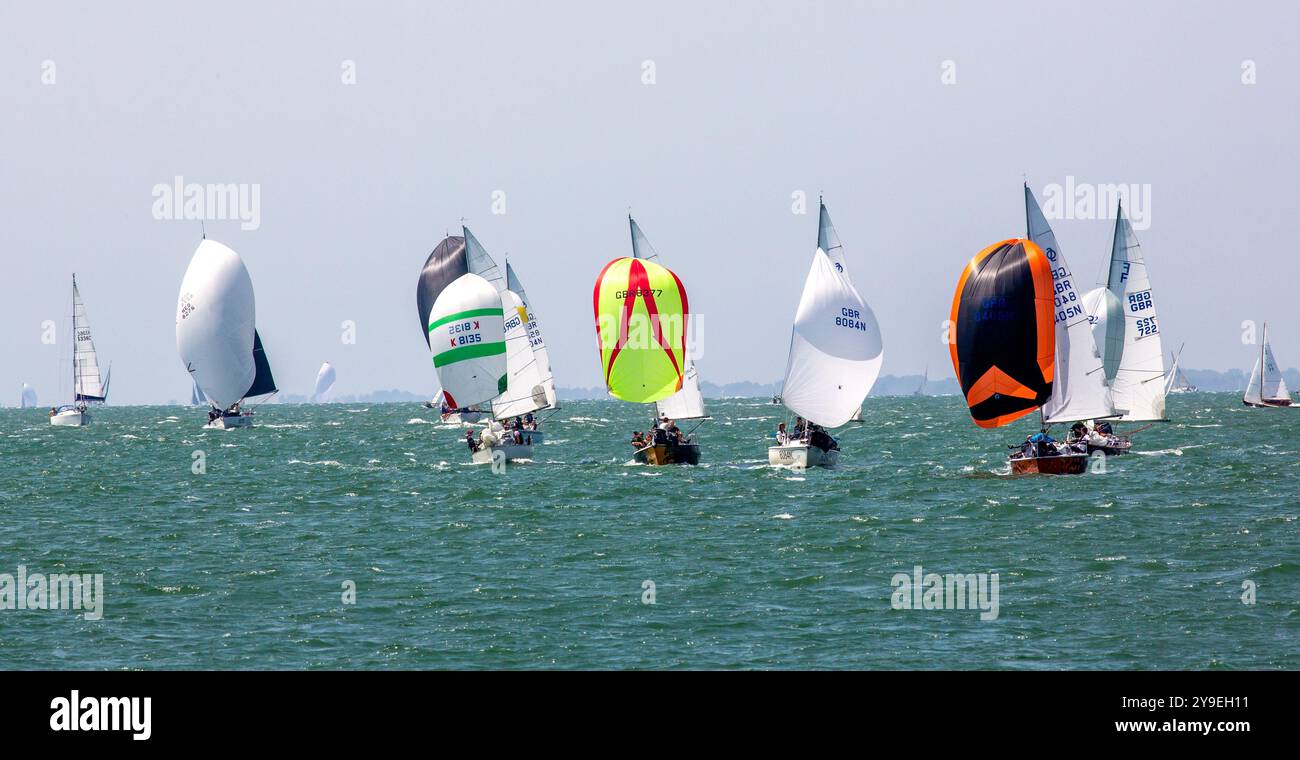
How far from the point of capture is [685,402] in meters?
50.8

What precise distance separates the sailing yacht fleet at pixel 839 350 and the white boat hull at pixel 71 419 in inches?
2719

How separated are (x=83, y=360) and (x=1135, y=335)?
8847cm

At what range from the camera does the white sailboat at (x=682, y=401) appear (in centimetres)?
5078

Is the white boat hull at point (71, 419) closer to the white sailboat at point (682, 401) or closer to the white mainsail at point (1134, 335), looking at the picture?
the white sailboat at point (682, 401)

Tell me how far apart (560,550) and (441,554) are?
2632 mm

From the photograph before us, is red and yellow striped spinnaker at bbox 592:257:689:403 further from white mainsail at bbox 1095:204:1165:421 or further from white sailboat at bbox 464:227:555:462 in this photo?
white mainsail at bbox 1095:204:1165:421

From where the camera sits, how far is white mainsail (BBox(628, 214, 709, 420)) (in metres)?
50.8

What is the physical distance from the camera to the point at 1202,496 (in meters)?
41.2

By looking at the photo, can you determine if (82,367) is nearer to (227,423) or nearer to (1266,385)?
(227,423)

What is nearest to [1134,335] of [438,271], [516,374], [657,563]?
[516,374]

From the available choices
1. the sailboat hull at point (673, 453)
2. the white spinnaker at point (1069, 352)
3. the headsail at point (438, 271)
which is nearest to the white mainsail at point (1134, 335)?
the white spinnaker at point (1069, 352)

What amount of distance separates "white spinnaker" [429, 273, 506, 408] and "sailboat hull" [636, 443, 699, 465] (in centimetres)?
980
